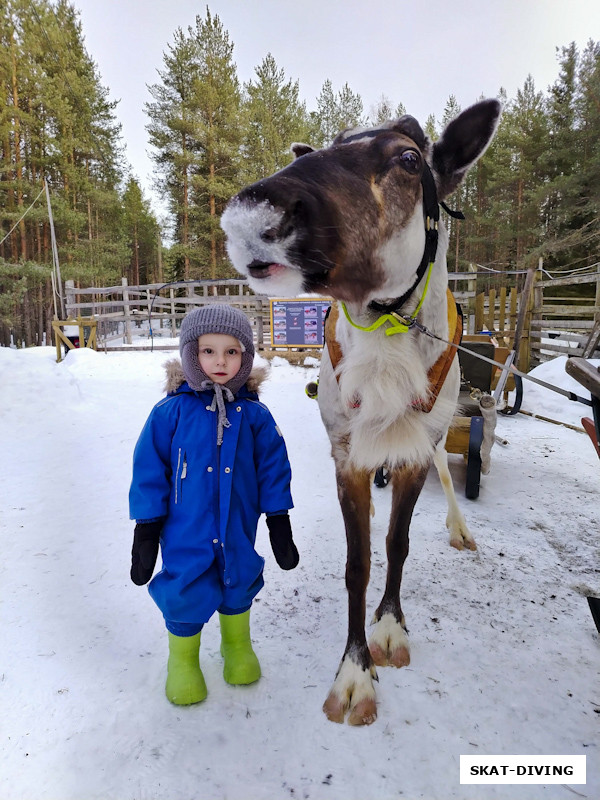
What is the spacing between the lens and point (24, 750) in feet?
4.46

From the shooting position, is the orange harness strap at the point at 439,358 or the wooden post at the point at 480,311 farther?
the wooden post at the point at 480,311

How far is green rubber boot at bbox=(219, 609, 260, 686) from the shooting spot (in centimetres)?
166

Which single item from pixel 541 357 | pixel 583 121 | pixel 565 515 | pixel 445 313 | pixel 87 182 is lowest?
pixel 565 515

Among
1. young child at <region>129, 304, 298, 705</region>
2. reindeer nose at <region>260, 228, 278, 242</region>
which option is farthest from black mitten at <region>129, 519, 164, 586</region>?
reindeer nose at <region>260, 228, 278, 242</region>

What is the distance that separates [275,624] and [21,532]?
1.91 metres

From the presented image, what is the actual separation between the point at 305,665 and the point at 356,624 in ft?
0.94

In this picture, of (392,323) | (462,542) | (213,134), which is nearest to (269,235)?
(392,323)

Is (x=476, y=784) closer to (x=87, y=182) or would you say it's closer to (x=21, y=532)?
(x=21, y=532)

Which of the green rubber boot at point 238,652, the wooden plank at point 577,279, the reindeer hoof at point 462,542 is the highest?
the wooden plank at point 577,279

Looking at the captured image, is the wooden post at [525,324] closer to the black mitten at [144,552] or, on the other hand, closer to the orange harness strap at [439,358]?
the orange harness strap at [439,358]

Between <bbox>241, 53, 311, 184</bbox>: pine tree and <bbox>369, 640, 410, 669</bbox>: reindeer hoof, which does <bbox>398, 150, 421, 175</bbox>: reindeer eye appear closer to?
<bbox>369, 640, 410, 669</bbox>: reindeer hoof

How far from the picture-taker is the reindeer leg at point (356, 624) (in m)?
1.56

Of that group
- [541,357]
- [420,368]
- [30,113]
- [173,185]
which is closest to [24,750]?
[420,368]

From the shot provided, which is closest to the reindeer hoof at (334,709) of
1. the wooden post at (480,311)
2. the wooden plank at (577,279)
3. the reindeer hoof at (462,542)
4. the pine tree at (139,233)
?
the reindeer hoof at (462,542)
